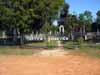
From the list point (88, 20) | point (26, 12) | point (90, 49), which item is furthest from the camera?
point (88, 20)

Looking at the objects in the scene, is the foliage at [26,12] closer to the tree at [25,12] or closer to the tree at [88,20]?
the tree at [25,12]

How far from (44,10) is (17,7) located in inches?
139

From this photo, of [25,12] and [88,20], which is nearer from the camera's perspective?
[25,12]

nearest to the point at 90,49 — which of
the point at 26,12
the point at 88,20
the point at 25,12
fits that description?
the point at 26,12

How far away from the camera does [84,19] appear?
8625 centimetres

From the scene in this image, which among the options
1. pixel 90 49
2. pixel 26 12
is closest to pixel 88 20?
pixel 26 12

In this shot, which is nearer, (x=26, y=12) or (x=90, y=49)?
(x=90, y=49)

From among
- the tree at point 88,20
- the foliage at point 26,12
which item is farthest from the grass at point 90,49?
the tree at point 88,20

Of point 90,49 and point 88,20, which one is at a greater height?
point 88,20

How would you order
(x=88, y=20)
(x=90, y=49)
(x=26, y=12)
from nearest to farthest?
(x=90, y=49), (x=26, y=12), (x=88, y=20)

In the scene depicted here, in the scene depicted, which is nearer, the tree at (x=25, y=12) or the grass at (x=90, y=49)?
the grass at (x=90, y=49)

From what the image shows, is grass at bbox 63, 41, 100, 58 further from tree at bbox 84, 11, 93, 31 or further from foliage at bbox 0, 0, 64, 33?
tree at bbox 84, 11, 93, 31

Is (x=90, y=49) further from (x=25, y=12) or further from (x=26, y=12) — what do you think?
(x=25, y=12)

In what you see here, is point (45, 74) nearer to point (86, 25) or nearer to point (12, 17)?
point (12, 17)
